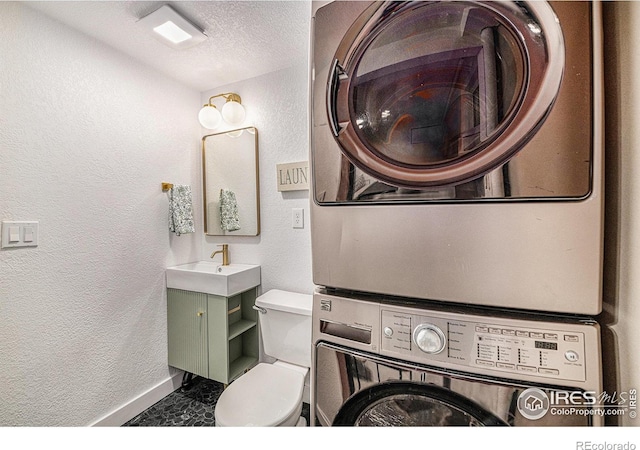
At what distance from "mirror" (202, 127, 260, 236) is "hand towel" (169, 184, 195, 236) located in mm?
202

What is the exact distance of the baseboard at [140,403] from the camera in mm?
1417

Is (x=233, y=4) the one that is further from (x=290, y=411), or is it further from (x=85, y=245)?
(x=290, y=411)

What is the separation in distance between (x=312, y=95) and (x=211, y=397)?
1.93 metres

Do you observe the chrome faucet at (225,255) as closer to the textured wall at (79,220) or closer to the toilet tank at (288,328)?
the textured wall at (79,220)

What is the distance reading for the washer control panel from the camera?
1.72 feet

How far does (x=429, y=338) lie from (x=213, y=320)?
1.38 m

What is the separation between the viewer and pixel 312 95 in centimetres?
77

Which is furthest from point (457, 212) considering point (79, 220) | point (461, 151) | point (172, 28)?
point (79, 220)

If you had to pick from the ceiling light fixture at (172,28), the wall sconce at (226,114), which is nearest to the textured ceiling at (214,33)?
the ceiling light fixture at (172,28)

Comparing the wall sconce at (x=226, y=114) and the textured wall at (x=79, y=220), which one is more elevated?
the wall sconce at (x=226, y=114)

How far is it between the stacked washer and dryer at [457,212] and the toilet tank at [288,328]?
656 millimetres

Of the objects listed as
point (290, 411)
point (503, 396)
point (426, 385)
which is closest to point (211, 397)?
point (290, 411)

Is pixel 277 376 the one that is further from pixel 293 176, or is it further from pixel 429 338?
pixel 293 176

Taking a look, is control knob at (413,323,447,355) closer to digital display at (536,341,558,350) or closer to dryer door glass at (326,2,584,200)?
digital display at (536,341,558,350)
